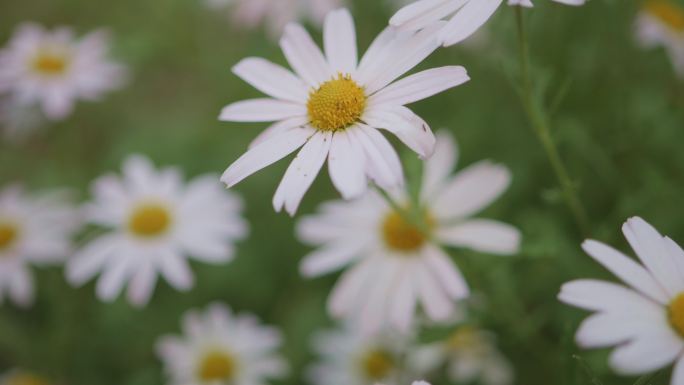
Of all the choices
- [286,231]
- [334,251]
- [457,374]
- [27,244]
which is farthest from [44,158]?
[457,374]

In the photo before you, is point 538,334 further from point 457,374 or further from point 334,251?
point 334,251

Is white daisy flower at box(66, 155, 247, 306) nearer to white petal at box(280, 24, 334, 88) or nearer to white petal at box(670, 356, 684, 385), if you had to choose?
white petal at box(280, 24, 334, 88)

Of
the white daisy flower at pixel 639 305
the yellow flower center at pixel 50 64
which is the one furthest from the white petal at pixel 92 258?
the white daisy flower at pixel 639 305

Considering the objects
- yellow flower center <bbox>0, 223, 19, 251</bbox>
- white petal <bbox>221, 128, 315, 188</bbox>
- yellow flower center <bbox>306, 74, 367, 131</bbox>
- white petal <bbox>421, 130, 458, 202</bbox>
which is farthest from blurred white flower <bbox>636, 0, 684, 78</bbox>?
yellow flower center <bbox>0, 223, 19, 251</bbox>

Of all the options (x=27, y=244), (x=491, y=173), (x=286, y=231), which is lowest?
(x=491, y=173)

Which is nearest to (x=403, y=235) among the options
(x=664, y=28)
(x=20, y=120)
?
(x=664, y=28)

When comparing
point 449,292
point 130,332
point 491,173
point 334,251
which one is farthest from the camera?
point 130,332

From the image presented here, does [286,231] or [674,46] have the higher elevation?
[674,46]
